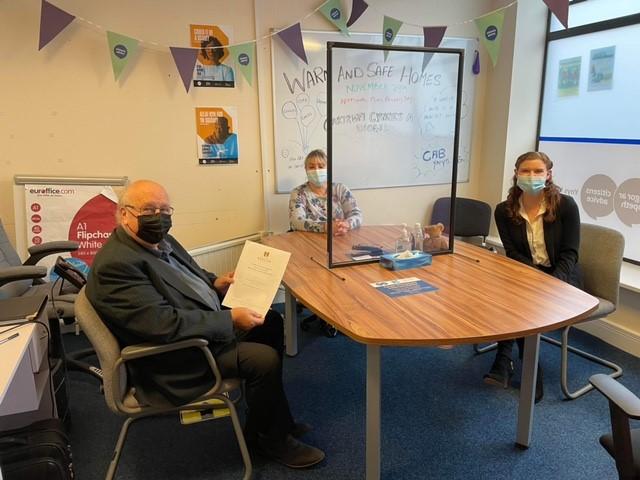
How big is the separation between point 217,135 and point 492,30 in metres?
2.01

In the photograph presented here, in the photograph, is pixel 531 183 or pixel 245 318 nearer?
pixel 245 318

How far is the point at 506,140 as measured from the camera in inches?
141

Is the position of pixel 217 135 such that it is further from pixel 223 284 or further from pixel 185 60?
pixel 223 284

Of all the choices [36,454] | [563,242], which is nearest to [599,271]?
[563,242]

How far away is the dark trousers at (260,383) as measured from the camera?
1.76 m

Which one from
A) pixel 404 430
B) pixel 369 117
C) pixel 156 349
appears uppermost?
pixel 369 117

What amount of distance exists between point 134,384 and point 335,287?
832mm

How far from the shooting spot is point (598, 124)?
3123 millimetres

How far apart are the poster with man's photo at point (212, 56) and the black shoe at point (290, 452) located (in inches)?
87.9

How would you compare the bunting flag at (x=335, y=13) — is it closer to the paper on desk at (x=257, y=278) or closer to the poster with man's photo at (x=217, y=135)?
the poster with man's photo at (x=217, y=135)

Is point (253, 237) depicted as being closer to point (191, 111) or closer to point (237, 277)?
point (191, 111)

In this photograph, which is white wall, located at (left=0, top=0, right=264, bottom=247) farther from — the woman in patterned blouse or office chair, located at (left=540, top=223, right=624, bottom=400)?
office chair, located at (left=540, top=223, right=624, bottom=400)

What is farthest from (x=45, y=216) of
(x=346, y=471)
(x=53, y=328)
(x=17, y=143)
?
(x=346, y=471)

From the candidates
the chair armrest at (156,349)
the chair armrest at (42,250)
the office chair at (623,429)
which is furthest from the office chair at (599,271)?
Answer: the chair armrest at (42,250)
